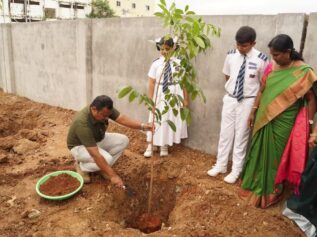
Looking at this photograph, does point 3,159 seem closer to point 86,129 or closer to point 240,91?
point 86,129

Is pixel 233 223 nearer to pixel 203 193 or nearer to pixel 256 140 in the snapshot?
pixel 203 193

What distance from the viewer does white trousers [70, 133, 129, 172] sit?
131 inches

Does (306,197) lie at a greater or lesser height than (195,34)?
lesser

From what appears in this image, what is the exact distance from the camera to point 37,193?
3139mm

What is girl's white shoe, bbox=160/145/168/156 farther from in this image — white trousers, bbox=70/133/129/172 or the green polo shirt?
the green polo shirt

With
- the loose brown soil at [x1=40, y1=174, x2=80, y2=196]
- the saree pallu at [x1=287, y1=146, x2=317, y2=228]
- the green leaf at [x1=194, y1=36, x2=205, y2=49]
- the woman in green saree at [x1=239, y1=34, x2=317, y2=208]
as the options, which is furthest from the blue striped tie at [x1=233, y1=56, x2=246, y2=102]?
the loose brown soil at [x1=40, y1=174, x2=80, y2=196]

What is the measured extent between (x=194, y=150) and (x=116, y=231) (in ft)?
6.08

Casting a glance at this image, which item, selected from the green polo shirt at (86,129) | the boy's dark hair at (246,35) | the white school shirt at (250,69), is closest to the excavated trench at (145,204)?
the green polo shirt at (86,129)

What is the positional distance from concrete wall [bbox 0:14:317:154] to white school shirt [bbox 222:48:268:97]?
278 mm

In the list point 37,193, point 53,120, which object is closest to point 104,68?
point 53,120

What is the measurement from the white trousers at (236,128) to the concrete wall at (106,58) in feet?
1.61

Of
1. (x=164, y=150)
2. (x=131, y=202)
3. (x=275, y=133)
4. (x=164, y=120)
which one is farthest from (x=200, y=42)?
(x=164, y=150)

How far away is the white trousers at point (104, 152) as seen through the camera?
3.33 metres

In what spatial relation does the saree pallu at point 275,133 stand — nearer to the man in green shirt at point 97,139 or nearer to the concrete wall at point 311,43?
the concrete wall at point 311,43
